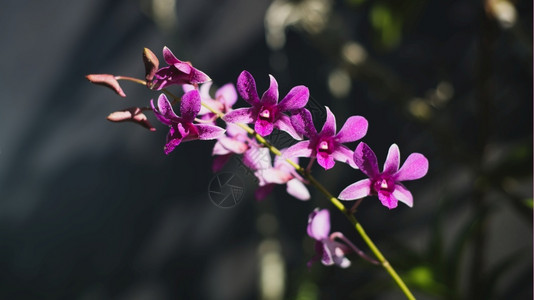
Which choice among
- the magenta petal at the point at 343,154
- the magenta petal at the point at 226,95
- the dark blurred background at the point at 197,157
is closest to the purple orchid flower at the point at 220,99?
the magenta petal at the point at 226,95

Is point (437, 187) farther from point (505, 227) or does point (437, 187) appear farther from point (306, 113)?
point (306, 113)

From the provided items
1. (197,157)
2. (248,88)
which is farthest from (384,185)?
(197,157)

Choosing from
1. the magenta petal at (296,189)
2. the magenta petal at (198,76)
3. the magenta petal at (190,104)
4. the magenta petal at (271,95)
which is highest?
the magenta petal at (198,76)

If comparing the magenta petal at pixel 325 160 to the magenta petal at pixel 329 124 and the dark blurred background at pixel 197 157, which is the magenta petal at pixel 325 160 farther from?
the dark blurred background at pixel 197 157

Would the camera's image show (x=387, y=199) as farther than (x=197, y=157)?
No

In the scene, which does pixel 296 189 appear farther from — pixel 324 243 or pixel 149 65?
pixel 149 65

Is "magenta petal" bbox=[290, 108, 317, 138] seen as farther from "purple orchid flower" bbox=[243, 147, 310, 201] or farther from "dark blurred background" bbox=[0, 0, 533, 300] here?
"dark blurred background" bbox=[0, 0, 533, 300]
